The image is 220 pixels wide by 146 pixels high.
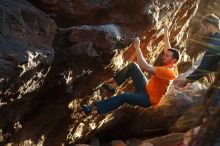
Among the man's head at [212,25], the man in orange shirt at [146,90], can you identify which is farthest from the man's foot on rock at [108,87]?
the man's head at [212,25]

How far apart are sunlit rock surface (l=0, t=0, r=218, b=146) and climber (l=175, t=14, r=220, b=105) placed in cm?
129

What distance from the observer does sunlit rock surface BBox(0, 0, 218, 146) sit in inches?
229

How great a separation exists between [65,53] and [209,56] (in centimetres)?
232

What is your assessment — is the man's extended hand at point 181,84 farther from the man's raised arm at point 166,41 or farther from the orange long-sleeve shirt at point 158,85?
the man's raised arm at point 166,41

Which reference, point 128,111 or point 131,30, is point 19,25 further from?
point 128,111

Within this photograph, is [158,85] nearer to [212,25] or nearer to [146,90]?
[146,90]

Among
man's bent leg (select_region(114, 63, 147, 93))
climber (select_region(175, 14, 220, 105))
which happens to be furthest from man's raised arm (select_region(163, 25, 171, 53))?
climber (select_region(175, 14, 220, 105))

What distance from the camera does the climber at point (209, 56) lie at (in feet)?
18.8

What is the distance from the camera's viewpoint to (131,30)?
7344 mm

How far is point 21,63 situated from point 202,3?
6.66m

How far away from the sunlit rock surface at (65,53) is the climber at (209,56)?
1.29 metres

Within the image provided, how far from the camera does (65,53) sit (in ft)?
21.8

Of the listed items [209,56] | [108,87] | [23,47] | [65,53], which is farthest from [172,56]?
[23,47]

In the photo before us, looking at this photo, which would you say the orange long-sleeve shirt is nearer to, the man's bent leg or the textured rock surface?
the man's bent leg
